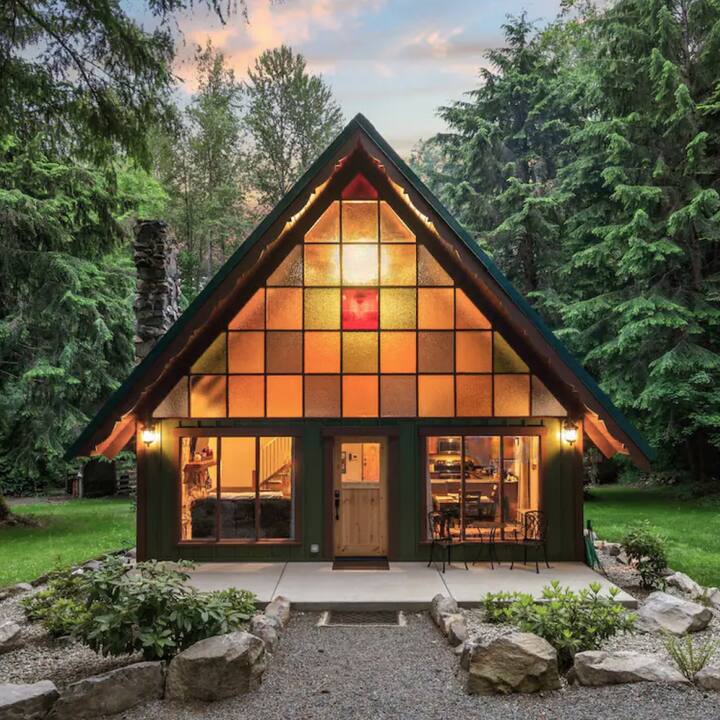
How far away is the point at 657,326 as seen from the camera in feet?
59.0

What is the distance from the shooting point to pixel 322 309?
10648 mm

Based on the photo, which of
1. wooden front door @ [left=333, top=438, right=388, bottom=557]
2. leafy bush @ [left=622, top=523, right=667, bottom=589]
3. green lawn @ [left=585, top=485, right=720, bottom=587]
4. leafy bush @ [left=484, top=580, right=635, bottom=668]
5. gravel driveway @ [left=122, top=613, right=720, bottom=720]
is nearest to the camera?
gravel driveway @ [left=122, top=613, right=720, bottom=720]

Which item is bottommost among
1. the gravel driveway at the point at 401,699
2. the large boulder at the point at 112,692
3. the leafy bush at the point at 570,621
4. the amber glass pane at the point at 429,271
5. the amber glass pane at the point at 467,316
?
the gravel driveway at the point at 401,699

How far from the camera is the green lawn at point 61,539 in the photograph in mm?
11164

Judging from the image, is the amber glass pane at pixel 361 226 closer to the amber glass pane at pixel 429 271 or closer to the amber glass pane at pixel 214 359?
the amber glass pane at pixel 429 271

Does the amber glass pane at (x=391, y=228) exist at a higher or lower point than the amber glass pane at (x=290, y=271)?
higher

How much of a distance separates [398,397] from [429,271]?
2030 mm

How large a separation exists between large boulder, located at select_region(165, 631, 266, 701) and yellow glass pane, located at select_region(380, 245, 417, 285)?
6.27 metres

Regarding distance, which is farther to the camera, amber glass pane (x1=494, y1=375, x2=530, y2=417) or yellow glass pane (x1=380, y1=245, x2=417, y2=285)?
yellow glass pane (x1=380, y1=245, x2=417, y2=285)

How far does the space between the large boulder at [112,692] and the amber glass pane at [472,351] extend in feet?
21.1

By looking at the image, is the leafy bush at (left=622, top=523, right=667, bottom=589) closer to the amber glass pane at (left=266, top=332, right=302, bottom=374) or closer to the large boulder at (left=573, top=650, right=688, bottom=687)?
the large boulder at (left=573, top=650, right=688, bottom=687)

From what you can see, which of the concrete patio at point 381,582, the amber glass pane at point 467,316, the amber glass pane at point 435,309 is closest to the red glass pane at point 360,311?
the amber glass pane at point 435,309

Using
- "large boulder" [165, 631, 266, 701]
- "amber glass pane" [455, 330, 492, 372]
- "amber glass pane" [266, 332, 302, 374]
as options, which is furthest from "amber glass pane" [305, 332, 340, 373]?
"large boulder" [165, 631, 266, 701]

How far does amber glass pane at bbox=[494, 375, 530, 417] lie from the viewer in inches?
415
